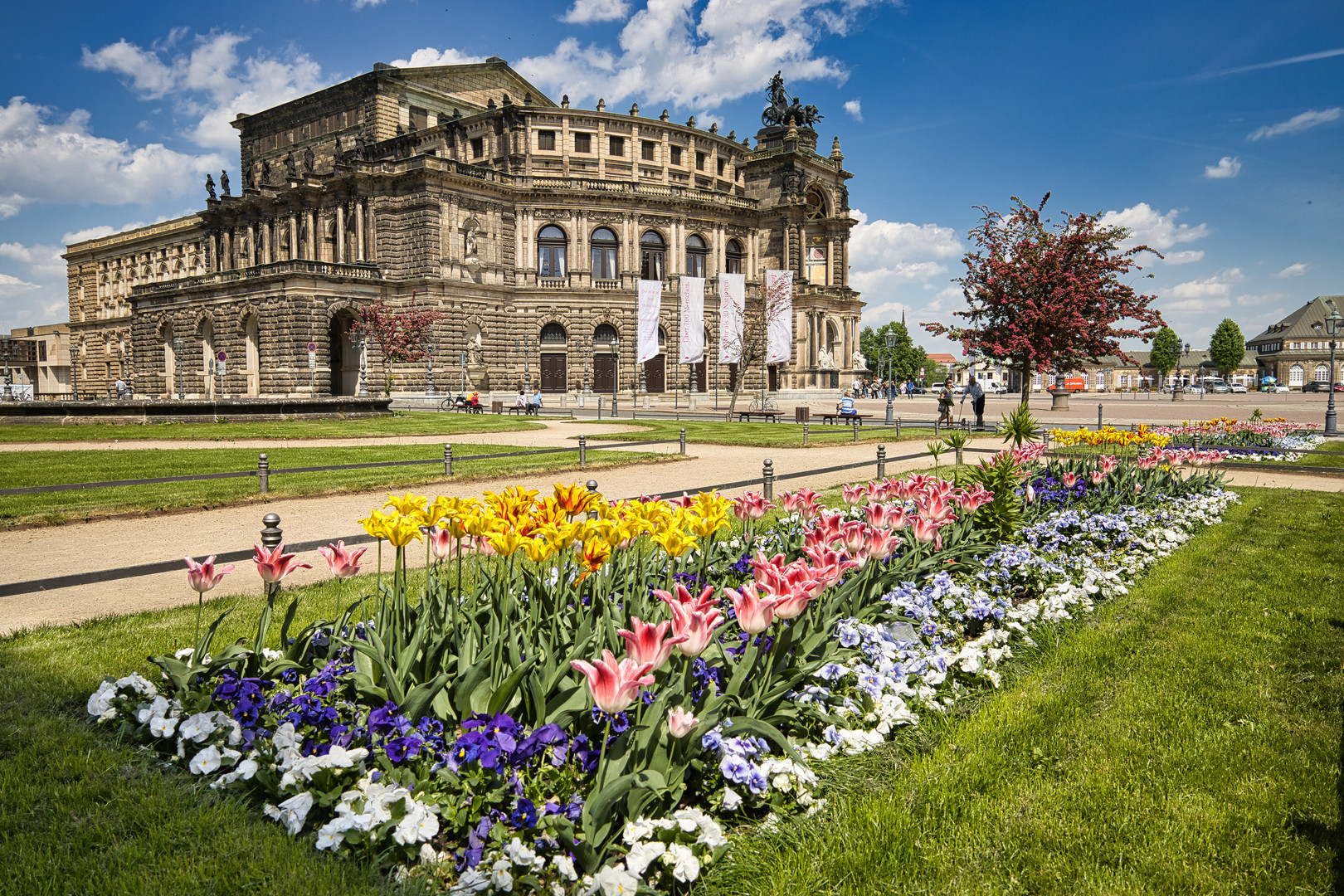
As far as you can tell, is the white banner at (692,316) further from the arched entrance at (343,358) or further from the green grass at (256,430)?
the arched entrance at (343,358)

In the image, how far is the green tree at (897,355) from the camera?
122m

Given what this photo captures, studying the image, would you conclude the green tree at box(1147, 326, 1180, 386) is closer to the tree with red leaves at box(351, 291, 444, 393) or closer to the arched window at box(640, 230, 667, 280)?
the arched window at box(640, 230, 667, 280)

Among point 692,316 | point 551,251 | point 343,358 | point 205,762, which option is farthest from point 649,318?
point 205,762

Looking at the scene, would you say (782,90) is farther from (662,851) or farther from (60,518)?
(662,851)

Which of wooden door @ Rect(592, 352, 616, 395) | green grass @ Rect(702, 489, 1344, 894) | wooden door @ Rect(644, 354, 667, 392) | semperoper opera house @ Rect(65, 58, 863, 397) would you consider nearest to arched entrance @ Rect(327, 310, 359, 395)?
semperoper opera house @ Rect(65, 58, 863, 397)

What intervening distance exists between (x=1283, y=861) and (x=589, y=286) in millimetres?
52869

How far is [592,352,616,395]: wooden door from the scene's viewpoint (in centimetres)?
5450

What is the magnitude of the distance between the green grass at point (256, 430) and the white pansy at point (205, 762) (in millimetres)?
20638

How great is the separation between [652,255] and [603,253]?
384 centimetres

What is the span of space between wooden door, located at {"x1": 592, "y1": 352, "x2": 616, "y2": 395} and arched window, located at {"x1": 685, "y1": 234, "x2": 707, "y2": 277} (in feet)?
31.4

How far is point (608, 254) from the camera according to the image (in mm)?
56031

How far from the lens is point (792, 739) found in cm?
390

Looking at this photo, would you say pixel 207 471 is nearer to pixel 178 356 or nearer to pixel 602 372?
pixel 602 372

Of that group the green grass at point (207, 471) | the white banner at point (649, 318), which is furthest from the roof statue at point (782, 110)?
the green grass at point (207, 471)
